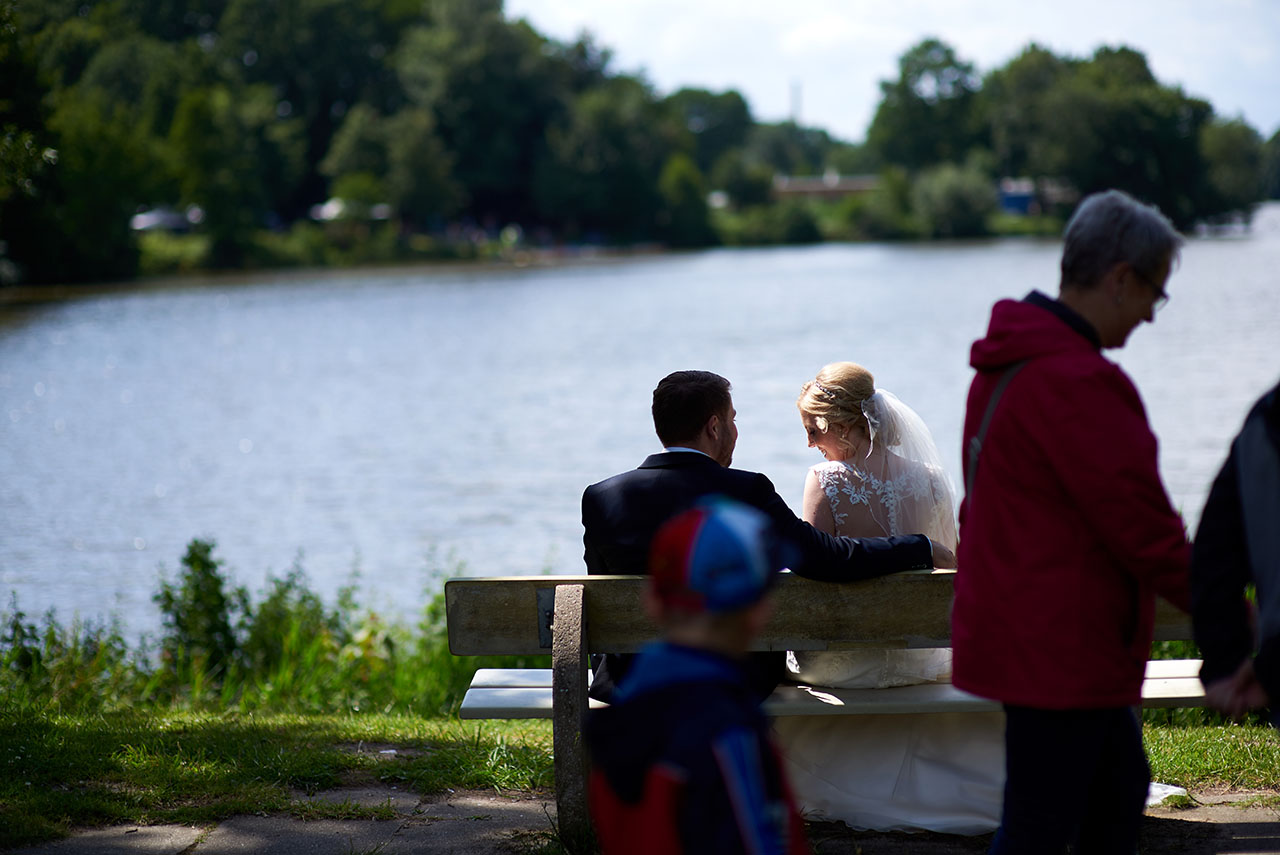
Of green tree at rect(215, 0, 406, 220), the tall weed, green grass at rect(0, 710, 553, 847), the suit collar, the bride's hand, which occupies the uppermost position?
green tree at rect(215, 0, 406, 220)

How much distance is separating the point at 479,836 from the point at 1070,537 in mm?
2209

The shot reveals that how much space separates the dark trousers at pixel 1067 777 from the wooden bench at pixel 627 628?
3.08 ft

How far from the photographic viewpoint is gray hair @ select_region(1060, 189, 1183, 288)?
2.70 meters

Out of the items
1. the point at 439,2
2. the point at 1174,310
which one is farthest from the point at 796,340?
the point at 439,2

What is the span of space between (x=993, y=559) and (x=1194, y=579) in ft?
1.28

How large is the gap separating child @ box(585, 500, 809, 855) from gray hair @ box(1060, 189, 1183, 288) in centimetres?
122

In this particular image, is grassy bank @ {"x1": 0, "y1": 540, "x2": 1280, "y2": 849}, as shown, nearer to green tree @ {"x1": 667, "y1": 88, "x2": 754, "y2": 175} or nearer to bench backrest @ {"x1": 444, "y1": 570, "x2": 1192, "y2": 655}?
bench backrest @ {"x1": 444, "y1": 570, "x2": 1192, "y2": 655}

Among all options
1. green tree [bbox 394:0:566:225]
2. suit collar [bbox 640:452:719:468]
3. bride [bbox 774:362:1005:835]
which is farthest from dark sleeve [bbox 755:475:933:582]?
green tree [bbox 394:0:566:225]

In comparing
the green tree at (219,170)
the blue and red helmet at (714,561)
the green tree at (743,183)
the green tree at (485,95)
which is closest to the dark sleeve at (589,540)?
the blue and red helmet at (714,561)

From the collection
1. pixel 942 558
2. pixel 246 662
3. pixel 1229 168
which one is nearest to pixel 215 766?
pixel 942 558

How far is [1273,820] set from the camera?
12.7ft

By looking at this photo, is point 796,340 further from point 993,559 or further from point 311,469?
point 993,559

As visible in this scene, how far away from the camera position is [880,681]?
4.07 metres

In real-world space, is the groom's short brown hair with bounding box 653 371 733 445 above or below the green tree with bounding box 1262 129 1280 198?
below
